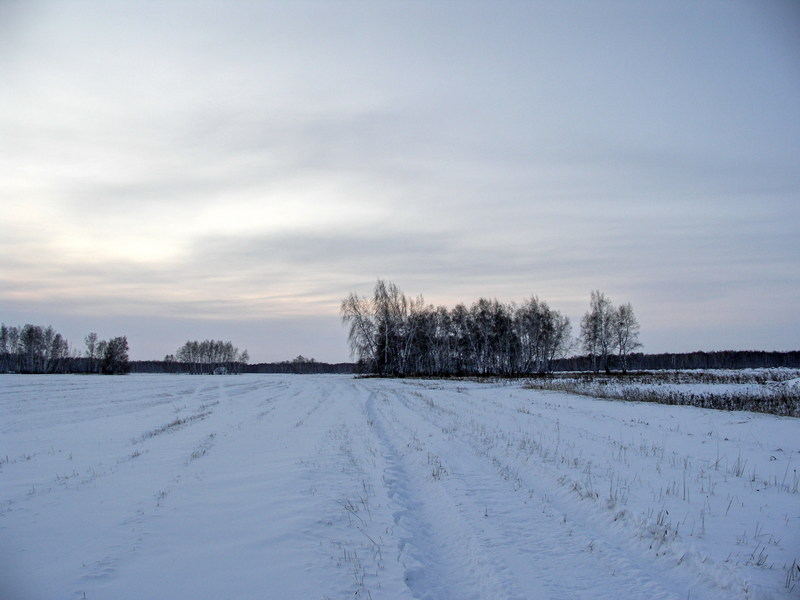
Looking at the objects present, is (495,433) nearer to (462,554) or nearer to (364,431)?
(364,431)

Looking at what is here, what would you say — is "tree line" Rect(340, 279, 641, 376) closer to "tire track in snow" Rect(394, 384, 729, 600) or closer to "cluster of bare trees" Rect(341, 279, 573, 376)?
"cluster of bare trees" Rect(341, 279, 573, 376)

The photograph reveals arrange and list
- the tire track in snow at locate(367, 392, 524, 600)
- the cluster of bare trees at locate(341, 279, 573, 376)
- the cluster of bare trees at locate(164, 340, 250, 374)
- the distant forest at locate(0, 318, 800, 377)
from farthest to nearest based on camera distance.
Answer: the cluster of bare trees at locate(164, 340, 250, 374) → the distant forest at locate(0, 318, 800, 377) → the cluster of bare trees at locate(341, 279, 573, 376) → the tire track in snow at locate(367, 392, 524, 600)

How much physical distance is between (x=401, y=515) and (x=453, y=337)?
3345 inches

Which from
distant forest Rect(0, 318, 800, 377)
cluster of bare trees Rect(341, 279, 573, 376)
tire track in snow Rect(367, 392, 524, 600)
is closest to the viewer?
tire track in snow Rect(367, 392, 524, 600)

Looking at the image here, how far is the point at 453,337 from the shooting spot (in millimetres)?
91688

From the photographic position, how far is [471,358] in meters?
91.4

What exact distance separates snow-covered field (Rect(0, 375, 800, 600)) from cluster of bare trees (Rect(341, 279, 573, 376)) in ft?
210

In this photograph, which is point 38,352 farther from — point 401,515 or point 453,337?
point 401,515

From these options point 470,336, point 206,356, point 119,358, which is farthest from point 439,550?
point 206,356

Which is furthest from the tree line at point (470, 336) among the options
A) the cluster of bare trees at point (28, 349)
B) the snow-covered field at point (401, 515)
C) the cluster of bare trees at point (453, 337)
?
the cluster of bare trees at point (28, 349)

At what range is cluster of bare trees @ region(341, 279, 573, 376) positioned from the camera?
263ft

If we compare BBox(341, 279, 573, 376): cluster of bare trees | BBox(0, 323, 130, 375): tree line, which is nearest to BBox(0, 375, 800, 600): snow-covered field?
BBox(341, 279, 573, 376): cluster of bare trees

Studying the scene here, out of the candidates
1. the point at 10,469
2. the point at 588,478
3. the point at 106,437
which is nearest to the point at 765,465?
the point at 588,478

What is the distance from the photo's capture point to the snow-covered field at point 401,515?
5.27 m
